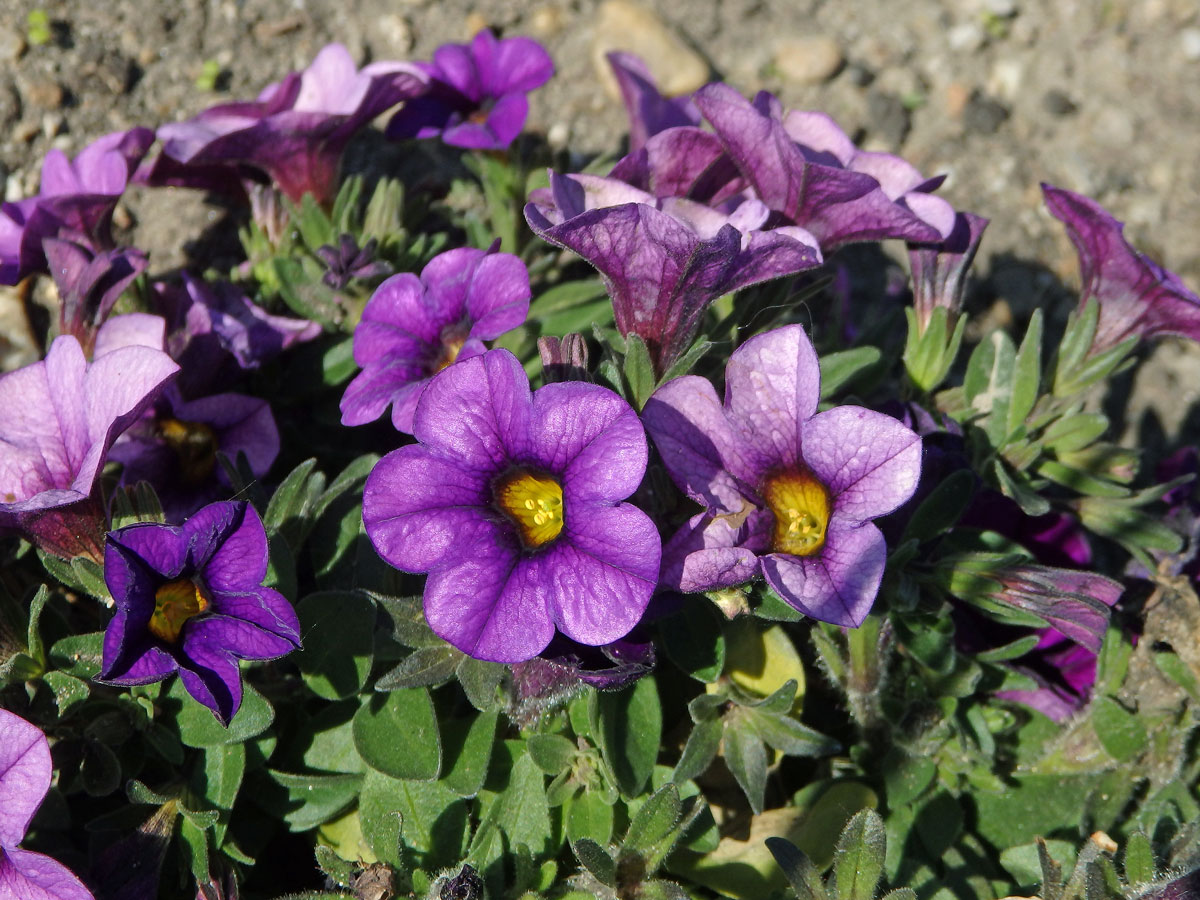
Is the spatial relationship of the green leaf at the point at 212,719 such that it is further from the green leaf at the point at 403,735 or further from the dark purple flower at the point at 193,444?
the dark purple flower at the point at 193,444

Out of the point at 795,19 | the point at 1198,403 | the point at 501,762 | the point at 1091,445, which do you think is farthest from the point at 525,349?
the point at 1198,403

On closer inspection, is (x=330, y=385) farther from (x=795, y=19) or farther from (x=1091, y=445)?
(x=795, y=19)

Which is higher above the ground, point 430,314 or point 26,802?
point 430,314

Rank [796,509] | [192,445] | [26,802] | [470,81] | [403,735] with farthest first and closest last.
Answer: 1. [470,81]
2. [192,445]
3. [403,735]
4. [796,509]
5. [26,802]

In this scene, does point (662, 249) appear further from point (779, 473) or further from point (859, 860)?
point (859, 860)

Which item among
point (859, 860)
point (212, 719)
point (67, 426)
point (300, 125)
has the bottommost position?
point (859, 860)

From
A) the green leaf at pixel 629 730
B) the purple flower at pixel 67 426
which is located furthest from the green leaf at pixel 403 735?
the purple flower at pixel 67 426

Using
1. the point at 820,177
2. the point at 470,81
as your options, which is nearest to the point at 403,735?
the point at 820,177

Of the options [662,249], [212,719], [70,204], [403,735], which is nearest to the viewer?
[662,249]
